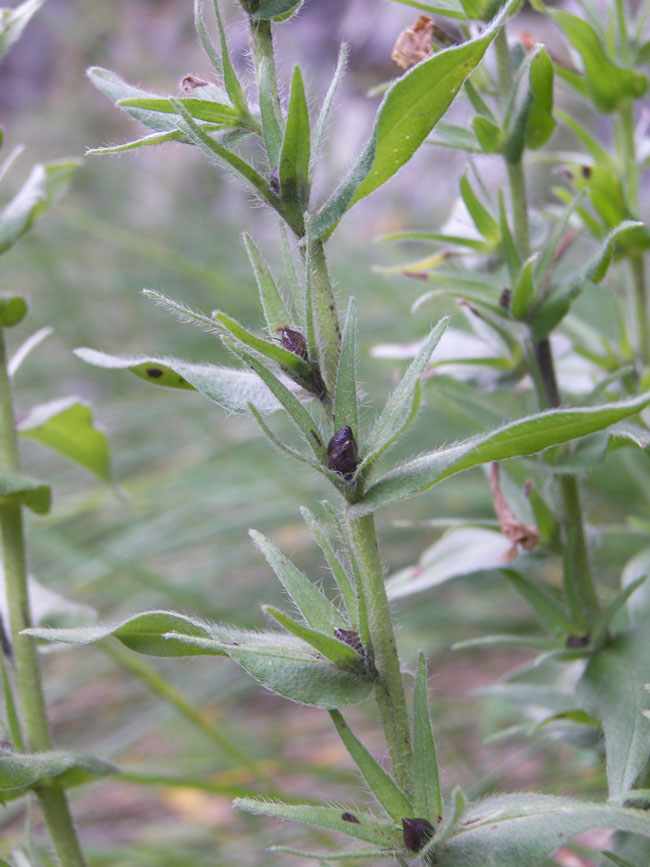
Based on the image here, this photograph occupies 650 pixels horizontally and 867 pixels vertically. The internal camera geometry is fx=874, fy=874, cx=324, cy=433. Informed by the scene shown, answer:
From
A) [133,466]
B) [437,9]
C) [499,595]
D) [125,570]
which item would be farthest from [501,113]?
[133,466]

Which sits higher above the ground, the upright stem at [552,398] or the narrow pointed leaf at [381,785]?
the upright stem at [552,398]

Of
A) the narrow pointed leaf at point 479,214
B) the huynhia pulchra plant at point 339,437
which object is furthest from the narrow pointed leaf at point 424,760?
the narrow pointed leaf at point 479,214

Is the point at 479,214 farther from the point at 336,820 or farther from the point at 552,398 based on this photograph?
the point at 336,820

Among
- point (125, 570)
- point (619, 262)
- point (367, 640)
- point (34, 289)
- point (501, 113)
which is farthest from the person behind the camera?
point (34, 289)

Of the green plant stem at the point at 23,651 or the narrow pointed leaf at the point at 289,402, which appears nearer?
the narrow pointed leaf at the point at 289,402

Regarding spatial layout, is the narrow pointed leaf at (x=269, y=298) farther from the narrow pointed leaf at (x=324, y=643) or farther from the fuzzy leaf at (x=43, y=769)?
the fuzzy leaf at (x=43, y=769)

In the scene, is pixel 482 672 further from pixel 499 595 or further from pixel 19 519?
pixel 19 519
